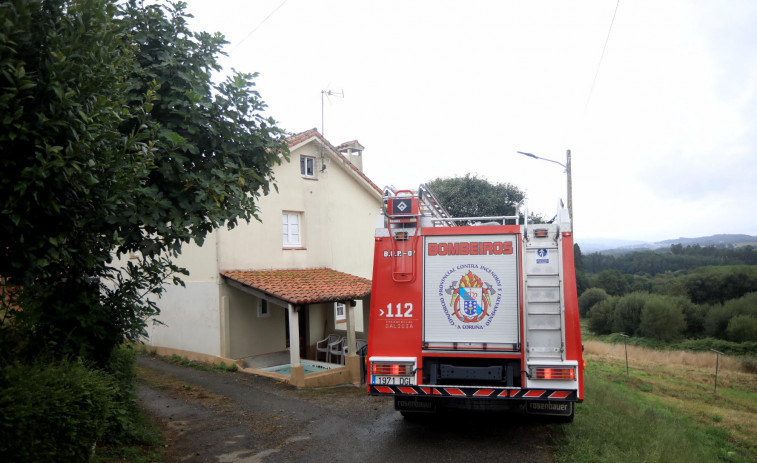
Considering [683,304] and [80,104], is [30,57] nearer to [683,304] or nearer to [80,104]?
[80,104]

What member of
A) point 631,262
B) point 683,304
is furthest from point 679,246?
Answer: point 683,304

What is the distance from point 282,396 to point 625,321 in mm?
49088

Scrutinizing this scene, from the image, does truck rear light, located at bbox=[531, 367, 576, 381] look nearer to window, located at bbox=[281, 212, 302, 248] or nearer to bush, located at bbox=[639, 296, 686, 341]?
window, located at bbox=[281, 212, 302, 248]

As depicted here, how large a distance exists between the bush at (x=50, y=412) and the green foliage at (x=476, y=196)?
29.5m

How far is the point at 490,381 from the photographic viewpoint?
6.84m

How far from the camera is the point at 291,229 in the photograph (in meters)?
16.2

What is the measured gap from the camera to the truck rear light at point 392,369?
6926 millimetres

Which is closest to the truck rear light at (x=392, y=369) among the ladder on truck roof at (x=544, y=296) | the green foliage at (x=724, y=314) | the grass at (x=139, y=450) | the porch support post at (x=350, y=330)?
the ladder on truck roof at (x=544, y=296)

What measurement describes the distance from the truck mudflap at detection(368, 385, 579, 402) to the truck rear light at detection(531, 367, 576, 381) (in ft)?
0.52

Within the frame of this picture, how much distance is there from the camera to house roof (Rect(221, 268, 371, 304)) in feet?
42.3

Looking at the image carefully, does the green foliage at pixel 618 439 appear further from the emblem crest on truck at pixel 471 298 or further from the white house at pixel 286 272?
the white house at pixel 286 272

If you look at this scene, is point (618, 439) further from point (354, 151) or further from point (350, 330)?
point (354, 151)

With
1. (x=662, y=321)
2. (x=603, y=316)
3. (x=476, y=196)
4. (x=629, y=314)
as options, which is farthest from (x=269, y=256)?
(x=603, y=316)

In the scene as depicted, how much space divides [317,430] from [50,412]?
4539 mm
